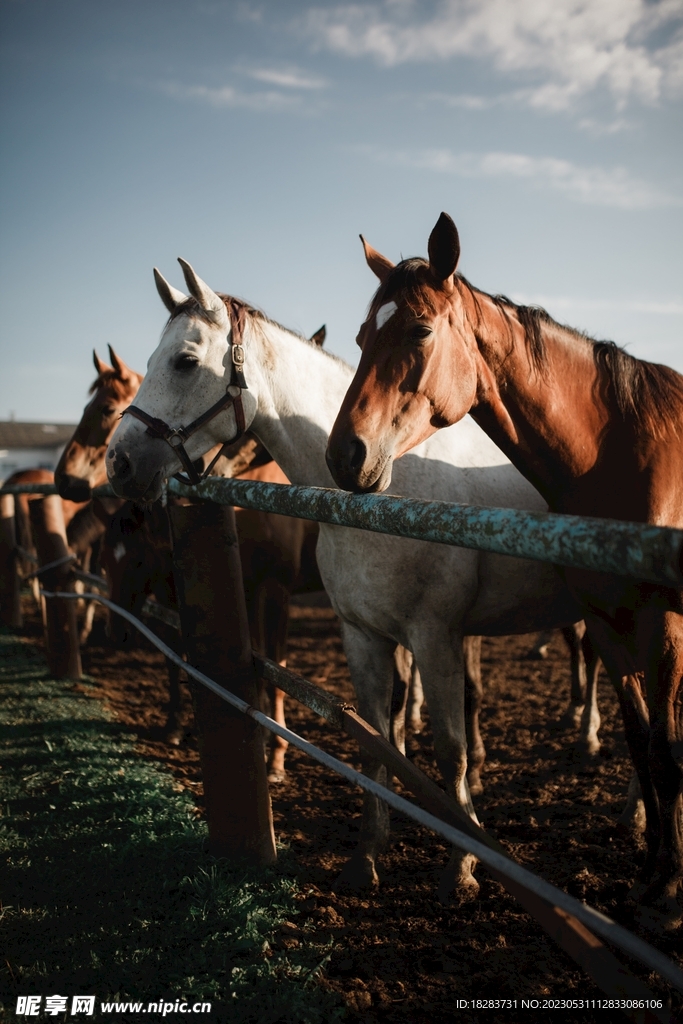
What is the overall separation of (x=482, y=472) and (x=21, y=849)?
2589 millimetres

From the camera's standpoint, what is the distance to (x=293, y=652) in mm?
7215

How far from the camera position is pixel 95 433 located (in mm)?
5270

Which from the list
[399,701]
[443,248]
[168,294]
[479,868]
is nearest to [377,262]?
[443,248]

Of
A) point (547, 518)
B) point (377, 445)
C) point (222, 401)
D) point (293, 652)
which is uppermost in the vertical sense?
point (222, 401)

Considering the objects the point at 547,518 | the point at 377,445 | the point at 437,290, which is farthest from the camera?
the point at 437,290

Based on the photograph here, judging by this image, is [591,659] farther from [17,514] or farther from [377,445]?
[17,514]

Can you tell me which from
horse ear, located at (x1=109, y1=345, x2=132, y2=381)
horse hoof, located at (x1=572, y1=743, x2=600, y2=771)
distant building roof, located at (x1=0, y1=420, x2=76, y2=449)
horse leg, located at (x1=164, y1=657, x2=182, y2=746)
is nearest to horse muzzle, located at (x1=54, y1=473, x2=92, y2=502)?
horse ear, located at (x1=109, y1=345, x2=132, y2=381)

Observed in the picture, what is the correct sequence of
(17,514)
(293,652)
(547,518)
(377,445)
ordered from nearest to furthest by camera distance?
1. (547,518)
2. (377,445)
3. (293,652)
4. (17,514)

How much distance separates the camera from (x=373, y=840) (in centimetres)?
271

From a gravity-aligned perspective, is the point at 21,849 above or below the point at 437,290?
below

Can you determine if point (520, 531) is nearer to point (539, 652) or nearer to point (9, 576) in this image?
point (539, 652)

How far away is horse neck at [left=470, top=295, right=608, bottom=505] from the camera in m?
2.32

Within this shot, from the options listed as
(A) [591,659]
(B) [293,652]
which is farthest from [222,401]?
(B) [293,652]

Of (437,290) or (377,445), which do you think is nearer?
(377,445)
